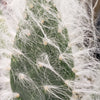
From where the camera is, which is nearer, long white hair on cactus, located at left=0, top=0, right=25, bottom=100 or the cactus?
the cactus

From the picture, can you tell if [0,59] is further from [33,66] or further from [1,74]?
[33,66]

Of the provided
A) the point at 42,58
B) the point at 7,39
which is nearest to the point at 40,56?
the point at 42,58

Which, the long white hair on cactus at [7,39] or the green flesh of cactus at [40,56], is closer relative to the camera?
the green flesh of cactus at [40,56]

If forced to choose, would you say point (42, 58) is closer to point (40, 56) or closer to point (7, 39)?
point (40, 56)
